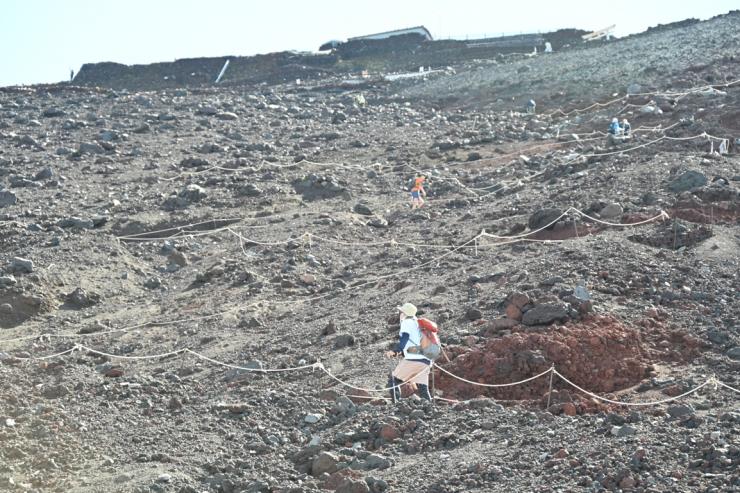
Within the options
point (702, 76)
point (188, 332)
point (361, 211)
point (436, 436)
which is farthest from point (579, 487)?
point (702, 76)

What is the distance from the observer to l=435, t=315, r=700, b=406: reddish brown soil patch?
469 inches

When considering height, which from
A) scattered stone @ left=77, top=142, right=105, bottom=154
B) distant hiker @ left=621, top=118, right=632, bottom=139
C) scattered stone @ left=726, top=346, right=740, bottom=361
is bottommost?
scattered stone @ left=726, top=346, right=740, bottom=361

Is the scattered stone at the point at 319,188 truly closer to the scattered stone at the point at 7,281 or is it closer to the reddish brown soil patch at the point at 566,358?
the scattered stone at the point at 7,281

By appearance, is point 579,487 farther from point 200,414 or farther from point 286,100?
point 286,100

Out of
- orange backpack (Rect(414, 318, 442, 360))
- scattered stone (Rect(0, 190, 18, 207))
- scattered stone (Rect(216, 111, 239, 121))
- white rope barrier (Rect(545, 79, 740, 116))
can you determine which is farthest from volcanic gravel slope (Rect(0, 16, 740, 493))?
scattered stone (Rect(216, 111, 239, 121))

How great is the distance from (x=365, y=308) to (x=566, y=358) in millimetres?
3870

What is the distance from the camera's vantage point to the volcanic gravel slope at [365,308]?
10.1 m

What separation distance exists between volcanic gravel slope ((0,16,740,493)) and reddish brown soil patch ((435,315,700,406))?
0.10ft

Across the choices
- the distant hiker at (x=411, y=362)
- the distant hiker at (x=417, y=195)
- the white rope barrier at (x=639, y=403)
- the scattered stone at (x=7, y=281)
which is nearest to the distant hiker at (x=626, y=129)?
the distant hiker at (x=417, y=195)

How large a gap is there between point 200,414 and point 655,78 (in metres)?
24.4

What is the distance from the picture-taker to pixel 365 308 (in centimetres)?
1530

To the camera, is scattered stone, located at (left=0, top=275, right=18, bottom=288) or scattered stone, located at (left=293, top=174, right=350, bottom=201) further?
scattered stone, located at (left=293, top=174, right=350, bottom=201)

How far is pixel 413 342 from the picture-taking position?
11555 mm

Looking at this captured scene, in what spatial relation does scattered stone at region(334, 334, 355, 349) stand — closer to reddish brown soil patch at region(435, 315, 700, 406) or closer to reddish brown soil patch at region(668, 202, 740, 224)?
reddish brown soil patch at region(435, 315, 700, 406)
